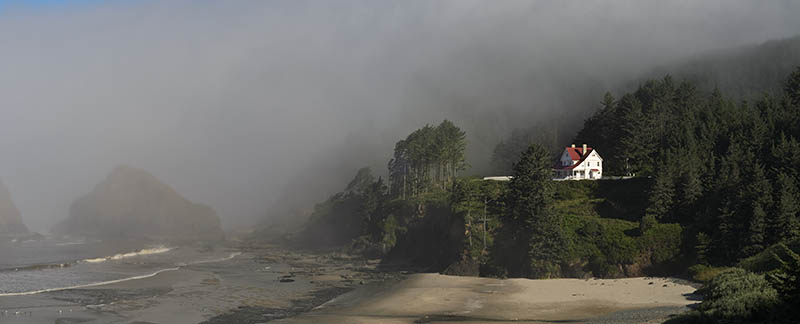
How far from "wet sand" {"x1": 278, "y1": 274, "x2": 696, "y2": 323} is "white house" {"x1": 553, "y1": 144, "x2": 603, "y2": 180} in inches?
1379

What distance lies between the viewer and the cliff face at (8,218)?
171788 mm

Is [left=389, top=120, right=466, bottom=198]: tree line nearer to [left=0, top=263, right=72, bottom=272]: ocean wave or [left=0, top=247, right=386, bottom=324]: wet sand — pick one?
[left=0, top=247, right=386, bottom=324]: wet sand

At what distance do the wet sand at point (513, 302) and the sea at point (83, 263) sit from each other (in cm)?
3341

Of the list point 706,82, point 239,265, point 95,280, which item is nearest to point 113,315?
point 95,280

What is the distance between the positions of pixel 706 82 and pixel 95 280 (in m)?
158

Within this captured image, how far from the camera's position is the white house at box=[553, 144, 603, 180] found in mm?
95938

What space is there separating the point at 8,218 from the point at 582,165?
157822 millimetres

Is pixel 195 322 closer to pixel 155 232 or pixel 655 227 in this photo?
pixel 655 227

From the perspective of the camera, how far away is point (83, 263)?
9694cm

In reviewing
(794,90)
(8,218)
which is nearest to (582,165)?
(794,90)

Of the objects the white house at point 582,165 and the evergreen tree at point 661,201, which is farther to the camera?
the white house at point 582,165

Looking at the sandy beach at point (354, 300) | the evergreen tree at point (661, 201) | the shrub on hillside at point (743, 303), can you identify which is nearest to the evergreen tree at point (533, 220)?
the sandy beach at point (354, 300)

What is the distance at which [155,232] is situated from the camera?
183 m

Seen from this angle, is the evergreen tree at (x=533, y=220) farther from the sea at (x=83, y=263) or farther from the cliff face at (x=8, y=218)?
the cliff face at (x=8, y=218)
